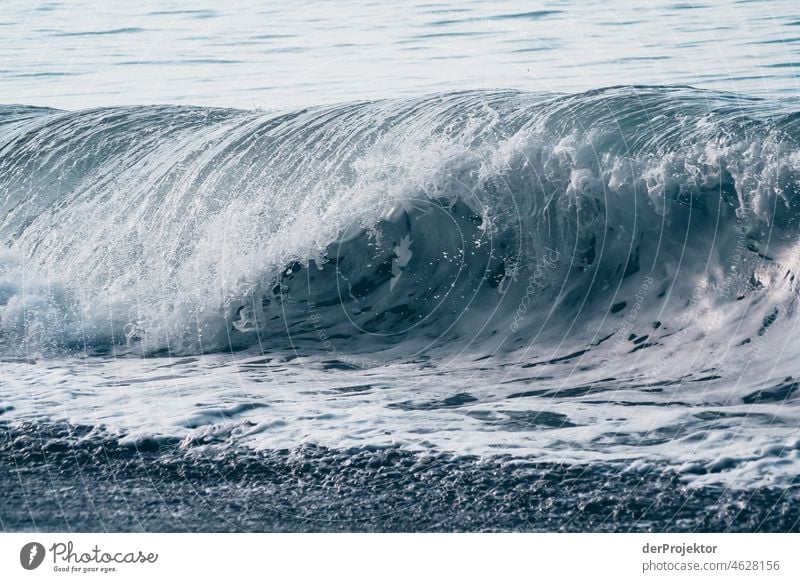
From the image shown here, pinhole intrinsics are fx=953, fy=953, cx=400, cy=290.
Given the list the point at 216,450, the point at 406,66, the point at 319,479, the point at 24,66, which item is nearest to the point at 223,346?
the point at 216,450

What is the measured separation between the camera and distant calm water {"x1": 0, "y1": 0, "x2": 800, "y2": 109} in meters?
9.73

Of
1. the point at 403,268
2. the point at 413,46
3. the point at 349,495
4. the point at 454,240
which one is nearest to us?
the point at 349,495

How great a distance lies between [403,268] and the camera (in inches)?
325

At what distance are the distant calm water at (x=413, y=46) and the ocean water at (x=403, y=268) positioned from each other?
0.12 feet

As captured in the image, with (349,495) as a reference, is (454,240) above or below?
above

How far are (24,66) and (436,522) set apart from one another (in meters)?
11.0

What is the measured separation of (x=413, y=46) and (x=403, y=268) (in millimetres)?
3372

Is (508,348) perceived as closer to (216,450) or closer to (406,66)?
(216,450)
